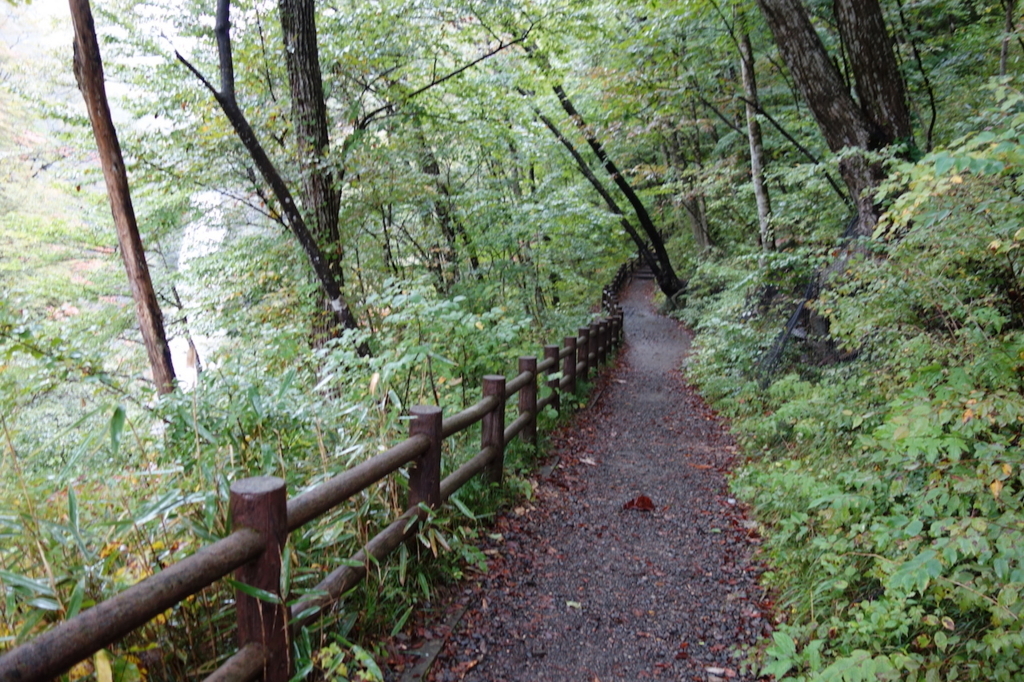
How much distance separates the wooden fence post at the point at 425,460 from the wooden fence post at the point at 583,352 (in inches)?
223

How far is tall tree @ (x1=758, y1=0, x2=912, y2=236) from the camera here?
250 inches

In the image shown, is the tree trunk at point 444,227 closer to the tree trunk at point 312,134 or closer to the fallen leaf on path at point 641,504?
the tree trunk at point 312,134

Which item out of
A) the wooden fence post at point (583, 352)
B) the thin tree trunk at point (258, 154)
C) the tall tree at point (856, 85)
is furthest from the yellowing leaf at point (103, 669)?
the wooden fence post at point (583, 352)

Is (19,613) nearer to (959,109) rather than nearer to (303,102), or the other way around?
(303,102)

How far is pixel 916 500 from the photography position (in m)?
2.94

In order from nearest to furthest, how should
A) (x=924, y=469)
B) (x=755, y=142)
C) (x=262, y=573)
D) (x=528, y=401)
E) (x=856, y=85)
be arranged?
(x=262, y=573) < (x=924, y=469) < (x=528, y=401) < (x=856, y=85) < (x=755, y=142)

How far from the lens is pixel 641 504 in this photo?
509cm

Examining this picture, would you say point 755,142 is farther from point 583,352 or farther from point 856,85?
point 583,352

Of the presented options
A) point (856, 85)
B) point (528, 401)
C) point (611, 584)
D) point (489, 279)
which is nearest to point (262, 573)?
point (611, 584)

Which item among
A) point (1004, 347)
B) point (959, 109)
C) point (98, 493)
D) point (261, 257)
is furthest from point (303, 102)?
point (959, 109)

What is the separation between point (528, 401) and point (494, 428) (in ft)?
4.17

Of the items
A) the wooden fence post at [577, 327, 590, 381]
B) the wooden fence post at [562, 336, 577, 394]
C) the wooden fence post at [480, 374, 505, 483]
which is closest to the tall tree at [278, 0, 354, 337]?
the wooden fence post at [480, 374, 505, 483]

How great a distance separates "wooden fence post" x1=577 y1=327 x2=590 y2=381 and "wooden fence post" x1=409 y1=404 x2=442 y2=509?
5658 millimetres

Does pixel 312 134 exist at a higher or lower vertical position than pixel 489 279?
higher
